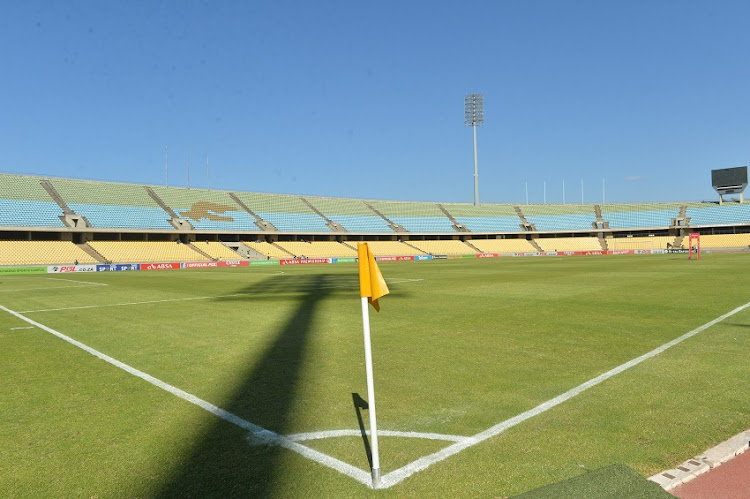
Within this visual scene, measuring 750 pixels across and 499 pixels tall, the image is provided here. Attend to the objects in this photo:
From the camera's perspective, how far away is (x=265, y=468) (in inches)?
143

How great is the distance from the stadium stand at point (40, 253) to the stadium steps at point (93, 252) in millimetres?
539

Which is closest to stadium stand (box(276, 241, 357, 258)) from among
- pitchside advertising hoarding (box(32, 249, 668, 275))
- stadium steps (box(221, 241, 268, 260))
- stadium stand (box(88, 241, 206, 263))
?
pitchside advertising hoarding (box(32, 249, 668, 275))

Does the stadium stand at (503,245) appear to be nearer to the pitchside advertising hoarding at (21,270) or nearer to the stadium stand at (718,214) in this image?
the stadium stand at (718,214)

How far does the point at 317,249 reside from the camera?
66.4m

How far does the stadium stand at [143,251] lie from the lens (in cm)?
5047

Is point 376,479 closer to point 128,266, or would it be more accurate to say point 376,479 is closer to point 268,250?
point 128,266

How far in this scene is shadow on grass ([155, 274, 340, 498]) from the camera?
3.37 m

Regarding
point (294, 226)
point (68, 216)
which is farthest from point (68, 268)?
point (294, 226)

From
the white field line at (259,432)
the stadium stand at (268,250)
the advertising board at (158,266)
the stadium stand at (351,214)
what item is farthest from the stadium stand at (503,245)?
the white field line at (259,432)

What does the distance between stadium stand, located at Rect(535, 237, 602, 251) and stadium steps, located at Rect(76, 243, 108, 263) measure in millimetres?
67638

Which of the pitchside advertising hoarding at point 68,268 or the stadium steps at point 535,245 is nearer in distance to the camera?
the pitchside advertising hoarding at point 68,268

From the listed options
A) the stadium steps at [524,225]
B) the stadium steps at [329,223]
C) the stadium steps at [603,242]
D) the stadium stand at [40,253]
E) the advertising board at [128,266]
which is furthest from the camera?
the stadium steps at [524,225]

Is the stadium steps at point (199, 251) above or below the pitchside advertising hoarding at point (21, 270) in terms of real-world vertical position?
above

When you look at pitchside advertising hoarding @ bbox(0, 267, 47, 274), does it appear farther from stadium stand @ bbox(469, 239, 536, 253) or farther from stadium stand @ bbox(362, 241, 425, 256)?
stadium stand @ bbox(469, 239, 536, 253)
